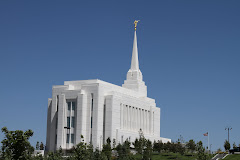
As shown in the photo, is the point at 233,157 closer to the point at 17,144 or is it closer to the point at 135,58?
the point at 135,58

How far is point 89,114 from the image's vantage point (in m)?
90.1

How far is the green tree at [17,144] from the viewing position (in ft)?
161

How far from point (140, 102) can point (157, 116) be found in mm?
9420

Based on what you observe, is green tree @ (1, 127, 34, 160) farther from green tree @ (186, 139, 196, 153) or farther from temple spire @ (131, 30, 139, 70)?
temple spire @ (131, 30, 139, 70)

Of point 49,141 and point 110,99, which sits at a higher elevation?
point 110,99

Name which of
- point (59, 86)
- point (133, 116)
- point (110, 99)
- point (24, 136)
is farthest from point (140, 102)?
point (24, 136)

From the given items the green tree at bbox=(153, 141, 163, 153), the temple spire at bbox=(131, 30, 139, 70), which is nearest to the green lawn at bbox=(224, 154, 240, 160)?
the green tree at bbox=(153, 141, 163, 153)

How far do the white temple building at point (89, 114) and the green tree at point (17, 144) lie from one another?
37872 millimetres

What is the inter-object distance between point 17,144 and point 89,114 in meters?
41.1

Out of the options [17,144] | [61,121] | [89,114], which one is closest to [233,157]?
[89,114]

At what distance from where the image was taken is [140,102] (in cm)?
10181

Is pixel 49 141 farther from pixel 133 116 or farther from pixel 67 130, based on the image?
pixel 133 116

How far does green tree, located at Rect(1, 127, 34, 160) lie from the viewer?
161 feet

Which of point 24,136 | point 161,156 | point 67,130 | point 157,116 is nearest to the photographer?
point 24,136
